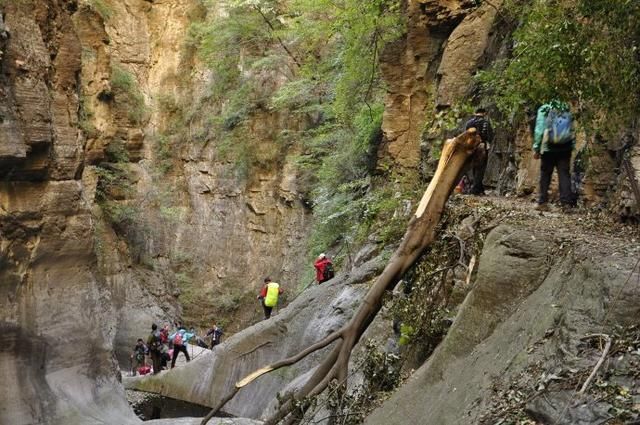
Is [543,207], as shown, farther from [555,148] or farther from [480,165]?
[480,165]

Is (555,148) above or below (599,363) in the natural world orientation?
above

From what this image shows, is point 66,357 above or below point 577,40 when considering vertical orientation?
below

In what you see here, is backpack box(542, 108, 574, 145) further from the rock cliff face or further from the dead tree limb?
the rock cliff face

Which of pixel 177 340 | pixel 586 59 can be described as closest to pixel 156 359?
pixel 177 340

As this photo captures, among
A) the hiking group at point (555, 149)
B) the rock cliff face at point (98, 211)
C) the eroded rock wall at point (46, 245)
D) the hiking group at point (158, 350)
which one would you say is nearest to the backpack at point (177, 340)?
the hiking group at point (158, 350)

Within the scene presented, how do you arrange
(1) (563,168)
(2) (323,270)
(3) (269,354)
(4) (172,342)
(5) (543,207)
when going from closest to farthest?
1. (1) (563,168)
2. (5) (543,207)
3. (3) (269,354)
4. (2) (323,270)
5. (4) (172,342)

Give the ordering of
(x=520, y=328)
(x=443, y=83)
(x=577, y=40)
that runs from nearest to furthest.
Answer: (x=520, y=328), (x=577, y=40), (x=443, y=83)

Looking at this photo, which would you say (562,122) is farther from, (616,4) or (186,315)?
(186,315)

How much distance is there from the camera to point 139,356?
2092cm

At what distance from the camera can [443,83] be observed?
497 inches

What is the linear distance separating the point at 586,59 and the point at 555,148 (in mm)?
2739

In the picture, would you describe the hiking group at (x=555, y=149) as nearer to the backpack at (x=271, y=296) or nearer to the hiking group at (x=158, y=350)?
the backpack at (x=271, y=296)

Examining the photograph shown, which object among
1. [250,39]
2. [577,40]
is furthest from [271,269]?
[577,40]

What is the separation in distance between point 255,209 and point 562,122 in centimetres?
2219
